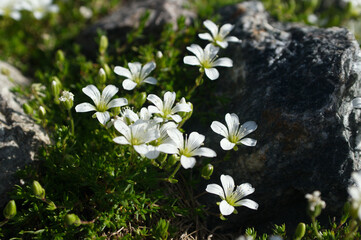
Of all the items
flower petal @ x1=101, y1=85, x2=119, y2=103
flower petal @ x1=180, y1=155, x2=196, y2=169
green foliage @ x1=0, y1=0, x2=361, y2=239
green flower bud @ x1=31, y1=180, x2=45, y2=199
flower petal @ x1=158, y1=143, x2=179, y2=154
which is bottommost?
green foliage @ x1=0, y1=0, x2=361, y2=239

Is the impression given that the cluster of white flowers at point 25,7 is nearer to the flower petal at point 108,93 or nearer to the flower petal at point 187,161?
the flower petal at point 108,93

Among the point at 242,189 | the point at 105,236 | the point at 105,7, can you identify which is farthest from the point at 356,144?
the point at 105,7

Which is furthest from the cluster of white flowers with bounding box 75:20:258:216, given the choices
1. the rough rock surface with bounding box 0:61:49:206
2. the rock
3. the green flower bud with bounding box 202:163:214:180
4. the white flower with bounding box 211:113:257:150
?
the rock

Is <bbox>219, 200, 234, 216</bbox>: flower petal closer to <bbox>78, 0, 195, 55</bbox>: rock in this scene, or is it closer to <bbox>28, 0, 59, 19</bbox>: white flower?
<bbox>78, 0, 195, 55</bbox>: rock

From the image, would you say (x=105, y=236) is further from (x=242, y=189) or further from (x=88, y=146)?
(x=242, y=189)

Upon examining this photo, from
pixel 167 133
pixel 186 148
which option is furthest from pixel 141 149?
pixel 186 148

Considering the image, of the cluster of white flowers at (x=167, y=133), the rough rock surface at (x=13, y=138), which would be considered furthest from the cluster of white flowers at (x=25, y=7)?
the cluster of white flowers at (x=167, y=133)
